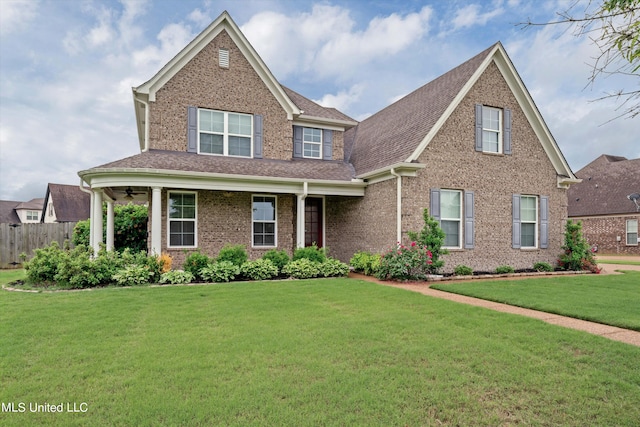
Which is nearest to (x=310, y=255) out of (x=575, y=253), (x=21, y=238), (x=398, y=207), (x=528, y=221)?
(x=398, y=207)

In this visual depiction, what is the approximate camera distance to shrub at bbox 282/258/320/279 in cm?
1130

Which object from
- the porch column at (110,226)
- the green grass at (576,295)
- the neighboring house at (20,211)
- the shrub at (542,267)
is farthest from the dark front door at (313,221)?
the neighboring house at (20,211)

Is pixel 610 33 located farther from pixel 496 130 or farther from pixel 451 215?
pixel 496 130

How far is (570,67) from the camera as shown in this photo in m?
3.46

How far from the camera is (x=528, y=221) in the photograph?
44.8ft

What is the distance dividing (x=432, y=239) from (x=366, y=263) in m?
2.32

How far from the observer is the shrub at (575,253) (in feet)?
44.3

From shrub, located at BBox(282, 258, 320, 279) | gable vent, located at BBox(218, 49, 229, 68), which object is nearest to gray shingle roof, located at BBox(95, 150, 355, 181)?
shrub, located at BBox(282, 258, 320, 279)

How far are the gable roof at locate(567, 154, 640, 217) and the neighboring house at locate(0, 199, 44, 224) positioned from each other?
5938 centimetres

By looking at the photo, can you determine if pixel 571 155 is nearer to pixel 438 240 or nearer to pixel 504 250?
pixel 504 250

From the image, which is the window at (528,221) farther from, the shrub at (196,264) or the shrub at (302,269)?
the shrub at (196,264)

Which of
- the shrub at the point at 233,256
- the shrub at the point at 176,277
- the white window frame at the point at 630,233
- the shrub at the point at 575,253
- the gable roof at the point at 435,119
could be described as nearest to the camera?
the shrub at the point at 176,277

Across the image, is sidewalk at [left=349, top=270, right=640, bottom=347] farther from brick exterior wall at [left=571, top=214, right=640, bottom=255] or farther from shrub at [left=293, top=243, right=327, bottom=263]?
brick exterior wall at [left=571, top=214, right=640, bottom=255]

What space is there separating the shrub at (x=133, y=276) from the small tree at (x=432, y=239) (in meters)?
7.79
